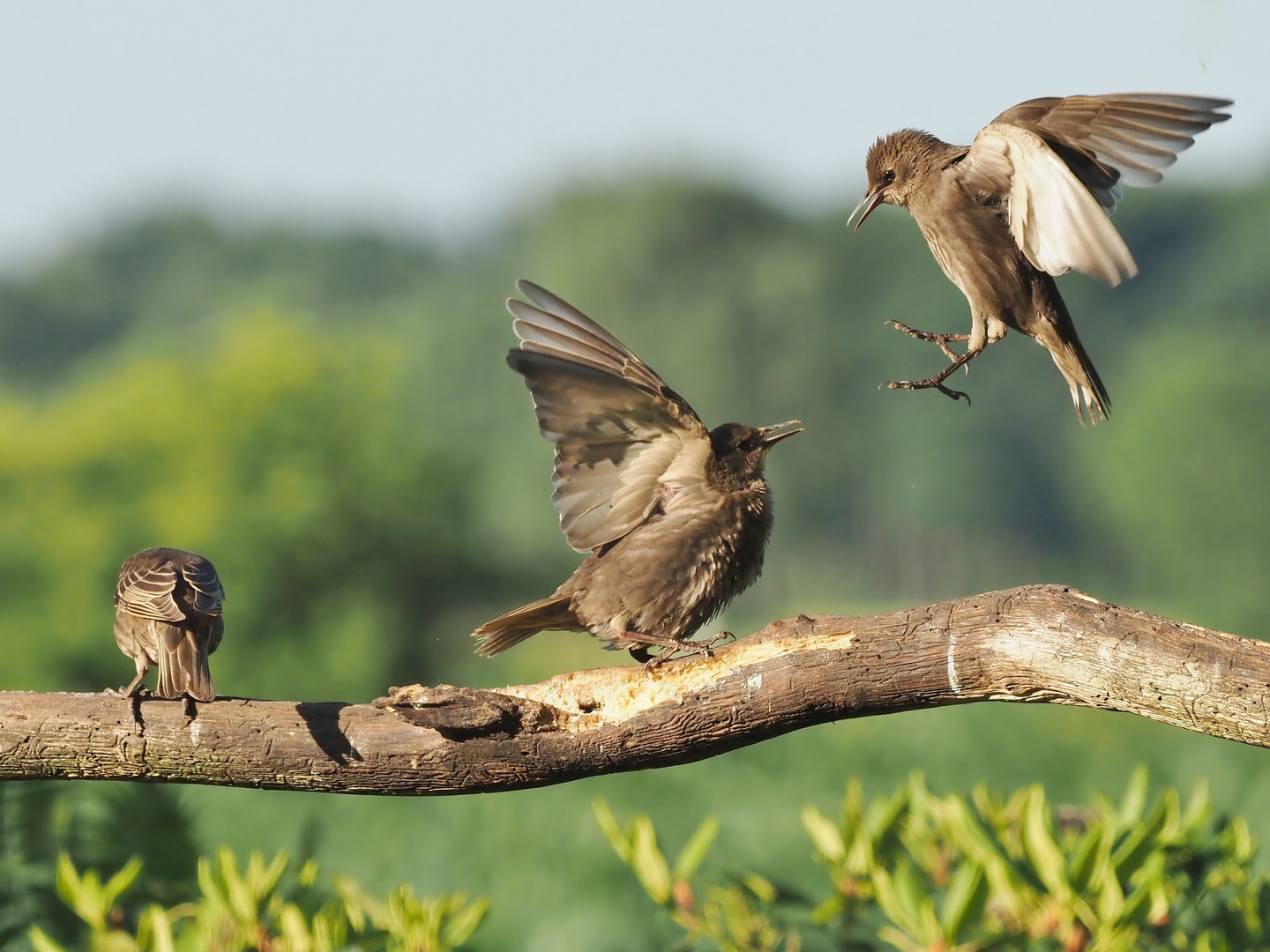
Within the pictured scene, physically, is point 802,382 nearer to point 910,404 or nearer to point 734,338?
point 734,338

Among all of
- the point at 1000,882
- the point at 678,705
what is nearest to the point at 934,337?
the point at 678,705

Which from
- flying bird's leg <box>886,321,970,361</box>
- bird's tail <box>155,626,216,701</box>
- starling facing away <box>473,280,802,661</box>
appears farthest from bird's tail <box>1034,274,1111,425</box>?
bird's tail <box>155,626,216,701</box>

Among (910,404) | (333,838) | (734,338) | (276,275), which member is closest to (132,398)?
(333,838)

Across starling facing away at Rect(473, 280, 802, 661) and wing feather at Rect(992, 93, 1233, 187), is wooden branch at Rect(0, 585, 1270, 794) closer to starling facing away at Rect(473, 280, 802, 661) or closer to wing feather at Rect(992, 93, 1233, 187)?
starling facing away at Rect(473, 280, 802, 661)

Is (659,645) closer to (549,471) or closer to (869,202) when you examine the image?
(869,202)

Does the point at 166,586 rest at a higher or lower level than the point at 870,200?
lower

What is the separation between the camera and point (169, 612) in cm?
553

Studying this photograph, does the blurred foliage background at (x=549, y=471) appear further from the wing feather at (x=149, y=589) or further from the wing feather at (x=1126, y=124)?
the wing feather at (x=1126, y=124)

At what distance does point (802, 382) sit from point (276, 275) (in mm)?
70178

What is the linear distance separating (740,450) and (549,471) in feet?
160

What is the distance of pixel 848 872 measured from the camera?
20.3ft

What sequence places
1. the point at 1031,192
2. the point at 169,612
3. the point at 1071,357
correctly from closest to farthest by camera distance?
the point at 1031,192, the point at 1071,357, the point at 169,612

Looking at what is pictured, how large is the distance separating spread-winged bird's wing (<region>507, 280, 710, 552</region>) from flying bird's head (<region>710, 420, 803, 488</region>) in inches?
4.0

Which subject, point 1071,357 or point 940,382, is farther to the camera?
point 1071,357
